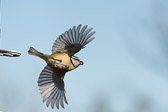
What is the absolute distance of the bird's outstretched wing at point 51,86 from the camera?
333 cm

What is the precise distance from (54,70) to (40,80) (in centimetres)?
21

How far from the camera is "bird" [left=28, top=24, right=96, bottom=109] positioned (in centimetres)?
311

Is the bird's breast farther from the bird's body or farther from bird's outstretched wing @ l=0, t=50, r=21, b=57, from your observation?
bird's outstretched wing @ l=0, t=50, r=21, b=57

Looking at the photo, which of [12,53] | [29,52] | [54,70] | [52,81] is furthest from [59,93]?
[12,53]

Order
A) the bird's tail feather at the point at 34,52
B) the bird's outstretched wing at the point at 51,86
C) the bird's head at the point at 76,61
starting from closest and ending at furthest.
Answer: the bird's tail feather at the point at 34,52 → the bird's head at the point at 76,61 → the bird's outstretched wing at the point at 51,86

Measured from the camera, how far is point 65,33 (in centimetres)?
339

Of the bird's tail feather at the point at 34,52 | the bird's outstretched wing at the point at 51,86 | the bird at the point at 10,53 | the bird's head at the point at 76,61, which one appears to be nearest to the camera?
the bird at the point at 10,53

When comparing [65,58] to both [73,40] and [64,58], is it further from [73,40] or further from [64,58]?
[73,40]

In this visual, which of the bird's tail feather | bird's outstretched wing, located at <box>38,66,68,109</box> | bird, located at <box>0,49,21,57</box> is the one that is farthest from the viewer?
bird's outstretched wing, located at <box>38,66,68,109</box>

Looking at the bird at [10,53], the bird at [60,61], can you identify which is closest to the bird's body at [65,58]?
the bird at [60,61]

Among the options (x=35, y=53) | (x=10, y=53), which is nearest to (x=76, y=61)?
(x=35, y=53)

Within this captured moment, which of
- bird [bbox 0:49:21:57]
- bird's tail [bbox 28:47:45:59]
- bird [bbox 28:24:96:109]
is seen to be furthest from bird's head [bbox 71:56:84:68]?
bird [bbox 0:49:21:57]

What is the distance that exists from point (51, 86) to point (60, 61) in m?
0.51

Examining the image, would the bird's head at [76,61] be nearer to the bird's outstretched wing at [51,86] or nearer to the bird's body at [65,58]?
the bird's body at [65,58]
